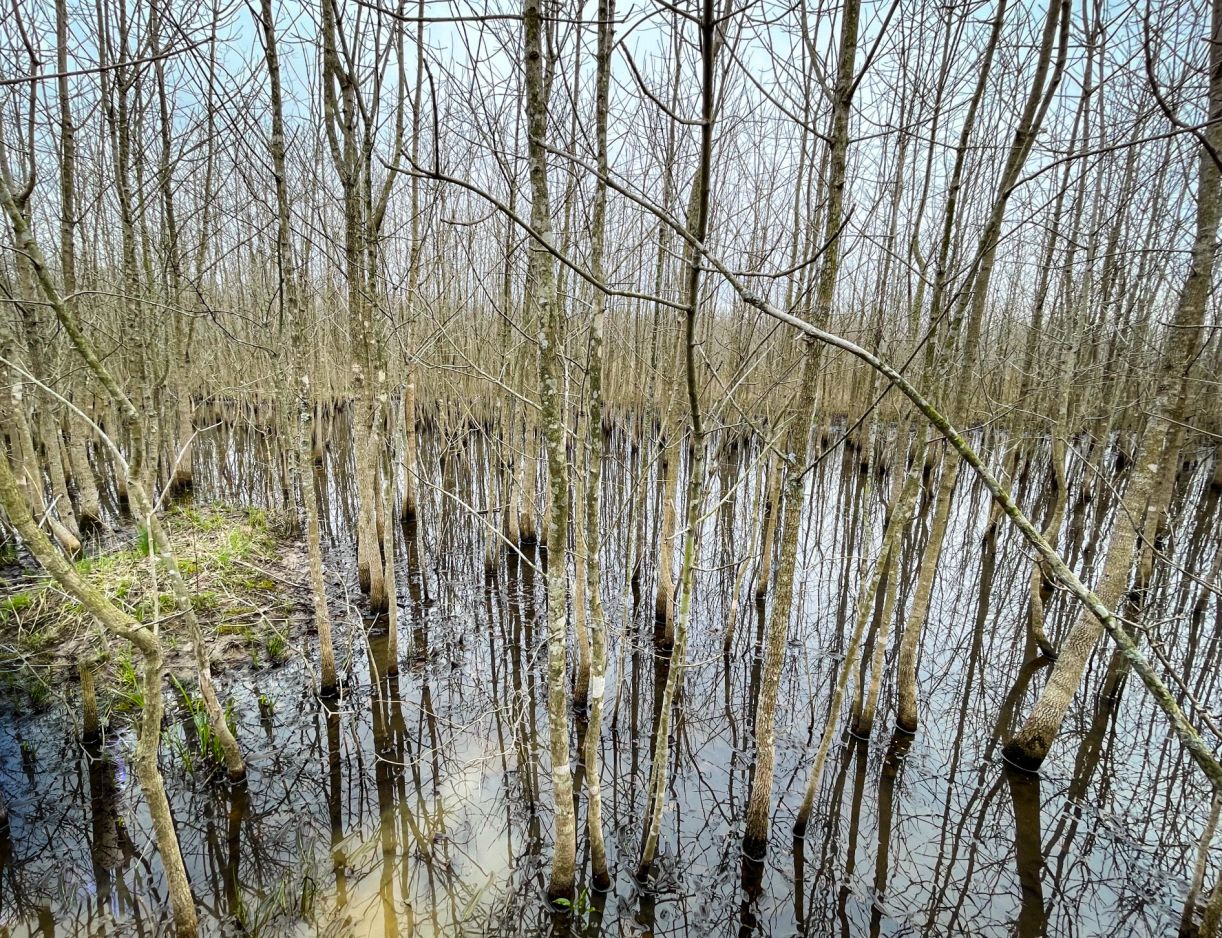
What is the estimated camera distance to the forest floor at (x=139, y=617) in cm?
501

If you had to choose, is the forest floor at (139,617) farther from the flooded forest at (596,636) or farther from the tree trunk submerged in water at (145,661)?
the tree trunk submerged in water at (145,661)

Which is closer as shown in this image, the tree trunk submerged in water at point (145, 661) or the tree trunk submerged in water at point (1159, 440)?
the tree trunk submerged in water at point (145, 661)

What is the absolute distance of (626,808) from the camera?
404 centimetres

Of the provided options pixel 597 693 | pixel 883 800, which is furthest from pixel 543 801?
pixel 883 800

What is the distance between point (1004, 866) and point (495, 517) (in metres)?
7.60

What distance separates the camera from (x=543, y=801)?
407 centimetres

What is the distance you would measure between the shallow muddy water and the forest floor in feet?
1.16

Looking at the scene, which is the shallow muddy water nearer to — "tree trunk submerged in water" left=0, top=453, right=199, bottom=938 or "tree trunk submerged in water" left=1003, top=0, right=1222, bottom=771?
"tree trunk submerged in water" left=1003, top=0, right=1222, bottom=771

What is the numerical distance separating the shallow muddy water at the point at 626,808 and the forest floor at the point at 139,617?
1.16 ft

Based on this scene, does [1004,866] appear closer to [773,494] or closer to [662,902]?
[662,902]

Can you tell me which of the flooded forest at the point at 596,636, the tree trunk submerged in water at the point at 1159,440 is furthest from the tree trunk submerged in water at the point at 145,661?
the tree trunk submerged in water at the point at 1159,440

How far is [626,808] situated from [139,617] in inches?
174

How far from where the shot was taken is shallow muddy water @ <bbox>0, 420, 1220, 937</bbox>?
3314 mm

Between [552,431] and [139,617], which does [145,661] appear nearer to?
[552,431]
